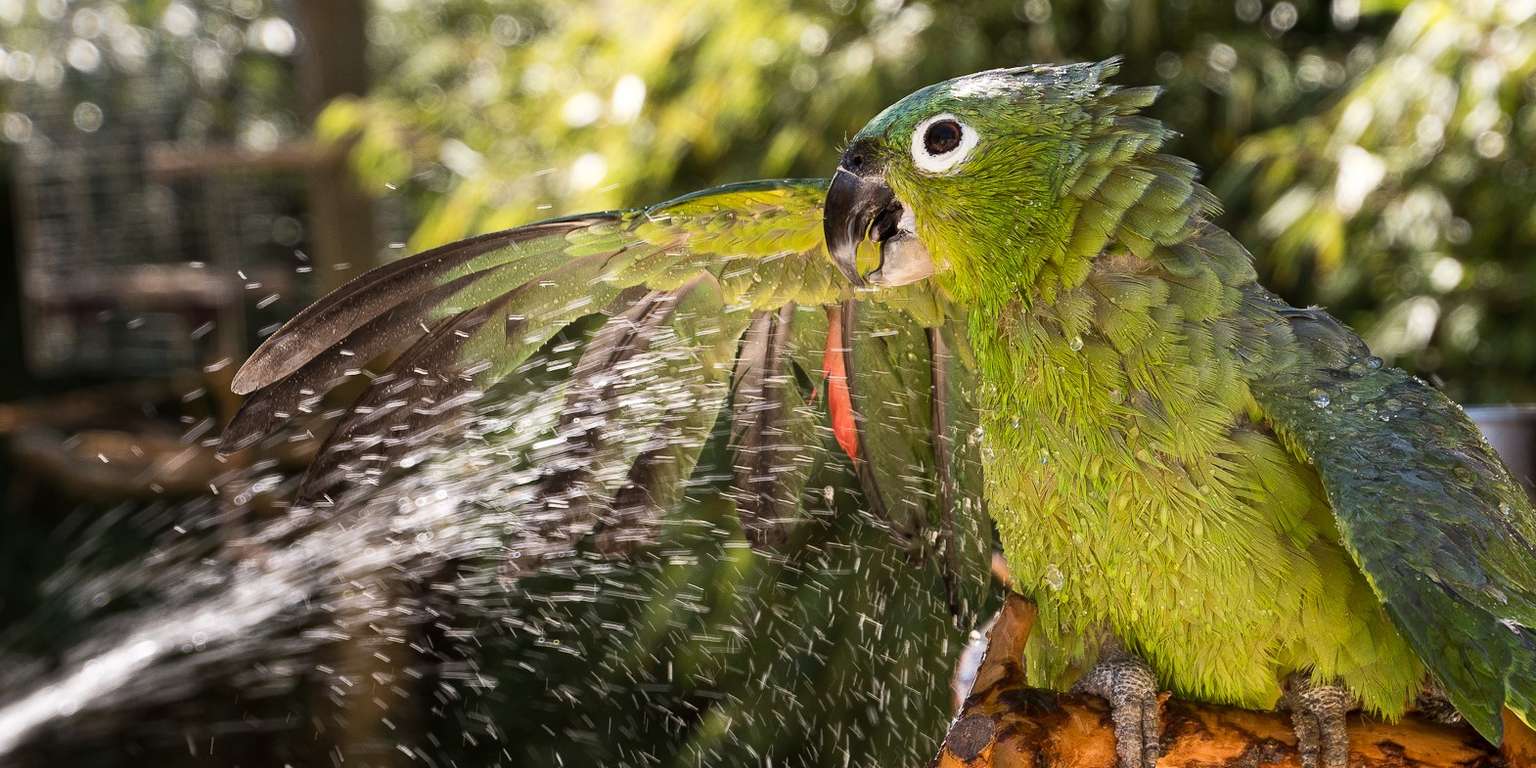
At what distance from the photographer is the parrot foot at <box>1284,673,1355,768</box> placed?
1375mm

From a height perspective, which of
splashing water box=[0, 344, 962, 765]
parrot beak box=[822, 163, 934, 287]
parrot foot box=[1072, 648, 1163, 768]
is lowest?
splashing water box=[0, 344, 962, 765]

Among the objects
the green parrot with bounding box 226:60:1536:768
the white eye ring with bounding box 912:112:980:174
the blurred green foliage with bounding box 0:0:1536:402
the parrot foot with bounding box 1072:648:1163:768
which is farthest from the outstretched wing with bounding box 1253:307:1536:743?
the blurred green foliage with bounding box 0:0:1536:402

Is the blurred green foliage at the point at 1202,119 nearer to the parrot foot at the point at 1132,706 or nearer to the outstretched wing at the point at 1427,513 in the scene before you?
the outstretched wing at the point at 1427,513

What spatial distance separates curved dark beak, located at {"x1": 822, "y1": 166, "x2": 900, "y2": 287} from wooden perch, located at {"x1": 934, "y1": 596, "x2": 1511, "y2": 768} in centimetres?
50

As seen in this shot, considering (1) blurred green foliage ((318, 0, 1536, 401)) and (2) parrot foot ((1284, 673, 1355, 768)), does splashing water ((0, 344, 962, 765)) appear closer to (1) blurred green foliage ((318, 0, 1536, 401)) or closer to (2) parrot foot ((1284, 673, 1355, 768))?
(2) parrot foot ((1284, 673, 1355, 768))

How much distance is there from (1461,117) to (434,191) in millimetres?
3216

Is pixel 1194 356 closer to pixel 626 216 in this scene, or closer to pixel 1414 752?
pixel 1414 752

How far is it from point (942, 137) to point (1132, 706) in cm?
69

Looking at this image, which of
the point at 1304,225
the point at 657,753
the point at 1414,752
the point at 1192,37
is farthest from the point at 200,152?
the point at 1414,752

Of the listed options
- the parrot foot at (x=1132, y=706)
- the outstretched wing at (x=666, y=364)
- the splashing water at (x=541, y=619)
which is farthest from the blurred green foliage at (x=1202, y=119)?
the parrot foot at (x=1132, y=706)

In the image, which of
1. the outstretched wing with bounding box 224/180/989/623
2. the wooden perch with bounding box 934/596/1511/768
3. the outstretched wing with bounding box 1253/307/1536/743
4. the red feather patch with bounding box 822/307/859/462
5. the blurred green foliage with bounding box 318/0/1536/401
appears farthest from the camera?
the blurred green foliage with bounding box 318/0/1536/401

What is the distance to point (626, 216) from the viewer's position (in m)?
1.63

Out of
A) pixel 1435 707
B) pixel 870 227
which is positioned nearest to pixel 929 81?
pixel 870 227

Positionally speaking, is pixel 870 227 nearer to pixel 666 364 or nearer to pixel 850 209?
pixel 850 209
